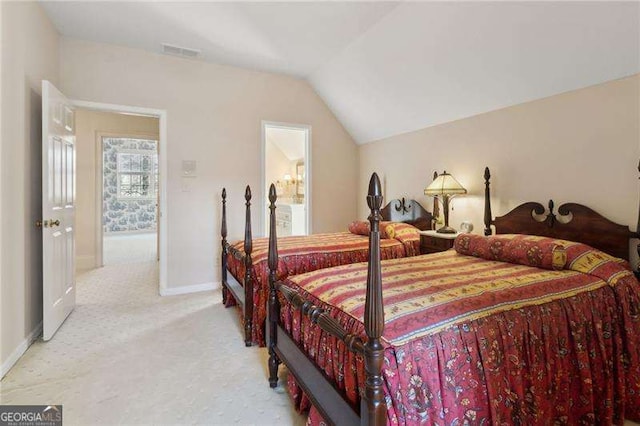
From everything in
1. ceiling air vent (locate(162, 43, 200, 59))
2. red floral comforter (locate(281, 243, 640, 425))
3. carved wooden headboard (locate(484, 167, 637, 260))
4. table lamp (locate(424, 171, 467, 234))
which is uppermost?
ceiling air vent (locate(162, 43, 200, 59))

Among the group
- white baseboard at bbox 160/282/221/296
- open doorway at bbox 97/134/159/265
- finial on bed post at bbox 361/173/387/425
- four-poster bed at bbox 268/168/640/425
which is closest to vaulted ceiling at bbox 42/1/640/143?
four-poster bed at bbox 268/168/640/425

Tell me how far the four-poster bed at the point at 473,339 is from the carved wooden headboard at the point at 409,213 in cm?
153

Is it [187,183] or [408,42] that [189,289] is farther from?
A: [408,42]

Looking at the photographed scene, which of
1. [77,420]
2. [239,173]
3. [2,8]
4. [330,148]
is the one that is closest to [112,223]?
[239,173]

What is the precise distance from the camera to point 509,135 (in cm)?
288

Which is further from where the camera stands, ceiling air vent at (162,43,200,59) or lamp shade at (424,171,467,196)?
ceiling air vent at (162,43,200,59)

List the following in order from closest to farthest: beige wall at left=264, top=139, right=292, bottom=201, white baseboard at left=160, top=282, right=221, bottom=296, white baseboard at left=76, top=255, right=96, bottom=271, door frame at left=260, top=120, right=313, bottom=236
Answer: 1. white baseboard at left=160, top=282, right=221, bottom=296
2. door frame at left=260, top=120, right=313, bottom=236
3. white baseboard at left=76, top=255, right=96, bottom=271
4. beige wall at left=264, top=139, right=292, bottom=201

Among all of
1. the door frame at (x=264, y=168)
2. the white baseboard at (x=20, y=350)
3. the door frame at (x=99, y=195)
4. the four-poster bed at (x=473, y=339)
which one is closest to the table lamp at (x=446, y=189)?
the four-poster bed at (x=473, y=339)

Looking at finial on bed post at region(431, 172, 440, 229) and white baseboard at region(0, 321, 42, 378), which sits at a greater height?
finial on bed post at region(431, 172, 440, 229)

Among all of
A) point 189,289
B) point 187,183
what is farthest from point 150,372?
point 187,183

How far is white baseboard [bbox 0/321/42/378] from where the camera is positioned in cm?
210

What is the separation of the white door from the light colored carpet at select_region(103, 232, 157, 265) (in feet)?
8.85

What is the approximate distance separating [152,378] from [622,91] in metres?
3.68

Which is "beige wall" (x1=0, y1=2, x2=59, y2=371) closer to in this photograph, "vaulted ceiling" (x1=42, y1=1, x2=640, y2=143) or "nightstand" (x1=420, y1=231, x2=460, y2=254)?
"vaulted ceiling" (x1=42, y1=1, x2=640, y2=143)
